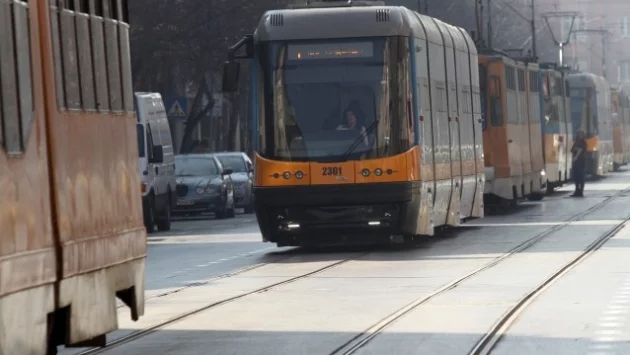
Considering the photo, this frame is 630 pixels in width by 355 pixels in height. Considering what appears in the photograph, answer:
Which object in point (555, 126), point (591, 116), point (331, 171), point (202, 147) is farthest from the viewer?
point (591, 116)

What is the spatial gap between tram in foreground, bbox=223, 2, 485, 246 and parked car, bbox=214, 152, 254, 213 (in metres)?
20.4

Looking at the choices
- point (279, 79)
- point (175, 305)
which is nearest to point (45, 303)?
point (175, 305)

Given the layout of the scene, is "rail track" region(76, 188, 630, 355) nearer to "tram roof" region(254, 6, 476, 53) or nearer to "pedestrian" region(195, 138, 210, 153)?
"tram roof" region(254, 6, 476, 53)

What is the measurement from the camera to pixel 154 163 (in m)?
35.1

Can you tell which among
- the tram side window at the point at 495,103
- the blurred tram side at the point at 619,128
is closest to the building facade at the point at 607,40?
the blurred tram side at the point at 619,128

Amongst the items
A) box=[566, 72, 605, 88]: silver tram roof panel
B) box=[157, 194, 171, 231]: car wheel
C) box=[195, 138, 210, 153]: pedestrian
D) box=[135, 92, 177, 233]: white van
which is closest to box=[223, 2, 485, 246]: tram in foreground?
box=[135, 92, 177, 233]: white van

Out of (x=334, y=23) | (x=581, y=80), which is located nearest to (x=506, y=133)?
(x=334, y=23)

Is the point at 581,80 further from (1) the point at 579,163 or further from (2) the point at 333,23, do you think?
(2) the point at 333,23

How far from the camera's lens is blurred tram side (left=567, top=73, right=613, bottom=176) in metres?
60.9

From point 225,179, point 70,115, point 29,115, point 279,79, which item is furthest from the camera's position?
point 225,179

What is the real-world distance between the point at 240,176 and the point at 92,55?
3496 centimetres

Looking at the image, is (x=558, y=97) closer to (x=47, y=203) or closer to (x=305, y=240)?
(x=305, y=240)

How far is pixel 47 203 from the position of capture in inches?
356

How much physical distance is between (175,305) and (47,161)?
7773 mm
